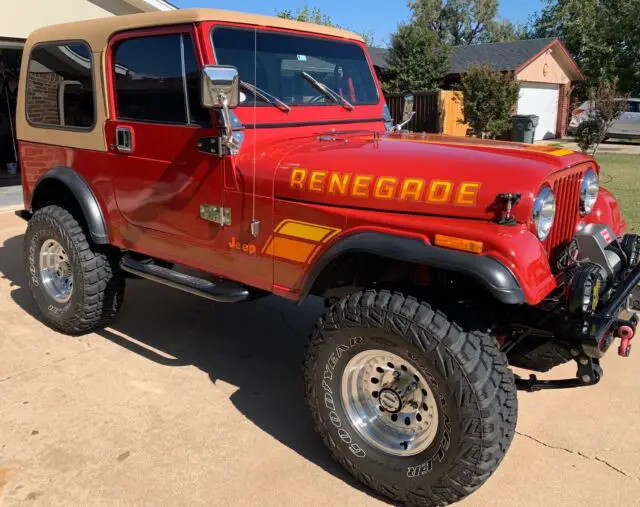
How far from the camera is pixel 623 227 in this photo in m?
3.58

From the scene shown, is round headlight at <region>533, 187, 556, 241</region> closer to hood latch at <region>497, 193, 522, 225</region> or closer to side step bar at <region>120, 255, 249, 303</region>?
hood latch at <region>497, 193, 522, 225</region>

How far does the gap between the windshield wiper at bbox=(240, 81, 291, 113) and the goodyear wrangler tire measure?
1.30 metres

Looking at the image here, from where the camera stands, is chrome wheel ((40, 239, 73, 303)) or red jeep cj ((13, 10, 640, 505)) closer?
red jeep cj ((13, 10, 640, 505))

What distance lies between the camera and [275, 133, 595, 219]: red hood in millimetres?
2410

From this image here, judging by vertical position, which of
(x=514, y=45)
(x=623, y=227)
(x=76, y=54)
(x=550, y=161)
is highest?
(x=514, y=45)

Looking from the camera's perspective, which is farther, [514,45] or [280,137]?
[514,45]

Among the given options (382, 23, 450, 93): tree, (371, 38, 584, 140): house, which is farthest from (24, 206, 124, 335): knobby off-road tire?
(371, 38, 584, 140): house

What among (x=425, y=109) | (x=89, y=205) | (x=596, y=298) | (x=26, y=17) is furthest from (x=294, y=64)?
(x=425, y=109)

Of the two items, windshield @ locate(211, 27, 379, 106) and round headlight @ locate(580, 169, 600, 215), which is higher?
windshield @ locate(211, 27, 379, 106)

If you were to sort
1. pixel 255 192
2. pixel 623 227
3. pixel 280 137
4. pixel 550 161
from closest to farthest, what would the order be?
pixel 550 161
pixel 255 192
pixel 280 137
pixel 623 227

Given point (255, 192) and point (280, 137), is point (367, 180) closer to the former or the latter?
point (255, 192)

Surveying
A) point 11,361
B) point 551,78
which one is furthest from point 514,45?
point 11,361

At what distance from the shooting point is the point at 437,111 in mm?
18672

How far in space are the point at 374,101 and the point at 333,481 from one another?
2.50 meters
